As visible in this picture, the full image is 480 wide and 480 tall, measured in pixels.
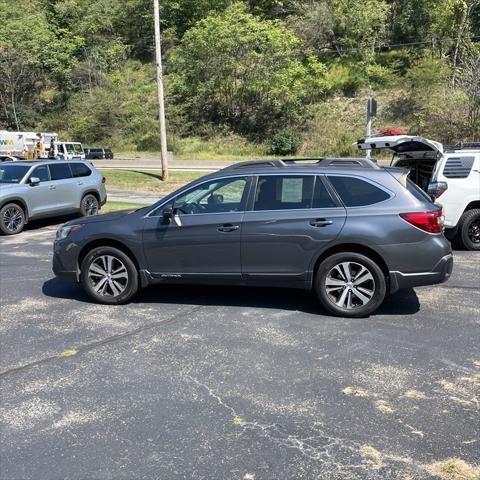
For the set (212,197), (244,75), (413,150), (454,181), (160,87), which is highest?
(244,75)

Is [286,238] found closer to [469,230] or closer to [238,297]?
[238,297]

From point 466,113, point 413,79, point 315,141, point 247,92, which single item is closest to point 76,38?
point 247,92

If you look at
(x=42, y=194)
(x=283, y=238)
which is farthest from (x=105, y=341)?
(x=42, y=194)

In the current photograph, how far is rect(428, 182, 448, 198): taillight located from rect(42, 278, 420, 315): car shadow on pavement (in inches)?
117

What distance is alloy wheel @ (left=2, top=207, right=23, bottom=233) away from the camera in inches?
454

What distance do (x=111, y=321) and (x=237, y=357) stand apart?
5.50ft

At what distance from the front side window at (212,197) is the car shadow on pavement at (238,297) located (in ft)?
3.67

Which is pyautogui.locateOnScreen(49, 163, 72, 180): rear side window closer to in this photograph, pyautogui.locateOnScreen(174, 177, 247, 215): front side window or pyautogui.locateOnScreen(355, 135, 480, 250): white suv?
pyautogui.locateOnScreen(355, 135, 480, 250): white suv

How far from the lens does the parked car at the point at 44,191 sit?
11.6 meters

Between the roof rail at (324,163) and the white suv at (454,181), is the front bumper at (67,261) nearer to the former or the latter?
the roof rail at (324,163)

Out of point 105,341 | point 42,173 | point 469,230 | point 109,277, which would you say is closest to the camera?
point 105,341

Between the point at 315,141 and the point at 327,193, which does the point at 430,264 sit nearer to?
the point at 327,193

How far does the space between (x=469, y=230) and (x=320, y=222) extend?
4.91 m

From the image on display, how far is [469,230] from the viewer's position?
930cm
